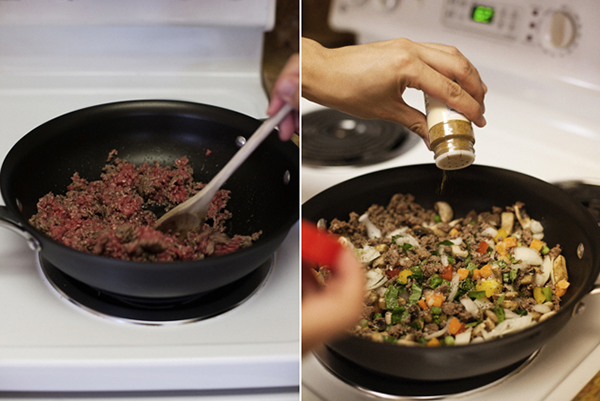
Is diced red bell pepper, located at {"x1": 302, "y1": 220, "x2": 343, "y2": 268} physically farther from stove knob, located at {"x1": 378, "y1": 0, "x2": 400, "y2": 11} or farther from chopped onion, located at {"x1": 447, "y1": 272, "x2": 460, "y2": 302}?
stove knob, located at {"x1": 378, "y1": 0, "x2": 400, "y2": 11}

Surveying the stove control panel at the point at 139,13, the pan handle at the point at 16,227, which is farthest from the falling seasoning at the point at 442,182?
the stove control panel at the point at 139,13

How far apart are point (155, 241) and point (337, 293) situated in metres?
0.24

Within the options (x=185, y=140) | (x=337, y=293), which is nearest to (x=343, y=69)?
(x=337, y=293)

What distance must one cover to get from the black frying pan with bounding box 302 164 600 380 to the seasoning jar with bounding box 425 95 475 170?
5 centimetres

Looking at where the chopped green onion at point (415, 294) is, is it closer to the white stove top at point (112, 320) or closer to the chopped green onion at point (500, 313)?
the chopped green onion at point (500, 313)

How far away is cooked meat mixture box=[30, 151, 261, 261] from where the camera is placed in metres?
0.51

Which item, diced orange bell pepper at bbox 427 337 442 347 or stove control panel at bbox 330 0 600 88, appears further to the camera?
stove control panel at bbox 330 0 600 88

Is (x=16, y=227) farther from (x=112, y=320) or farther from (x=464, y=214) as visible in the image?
(x=464, y=214)

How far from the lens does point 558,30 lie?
457mm

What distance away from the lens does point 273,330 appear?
505mm

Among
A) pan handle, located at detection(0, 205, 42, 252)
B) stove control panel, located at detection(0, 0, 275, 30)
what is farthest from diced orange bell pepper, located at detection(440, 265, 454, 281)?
stove control panel, located at detection(0, 0, 275, 30)

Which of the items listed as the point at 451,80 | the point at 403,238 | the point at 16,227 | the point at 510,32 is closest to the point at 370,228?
the point at 403,238

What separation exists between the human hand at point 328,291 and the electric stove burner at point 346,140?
175mm

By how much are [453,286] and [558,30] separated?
0.27 metres
